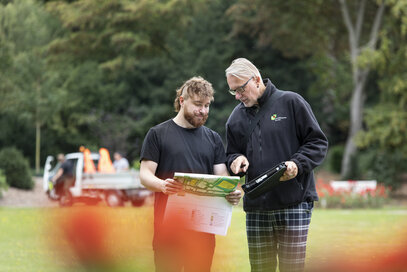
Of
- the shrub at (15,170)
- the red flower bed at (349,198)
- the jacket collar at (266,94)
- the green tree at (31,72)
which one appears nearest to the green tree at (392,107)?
the red flower bed at (349,198)

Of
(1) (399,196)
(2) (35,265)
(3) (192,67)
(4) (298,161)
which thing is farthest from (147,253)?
(3) (192,67)

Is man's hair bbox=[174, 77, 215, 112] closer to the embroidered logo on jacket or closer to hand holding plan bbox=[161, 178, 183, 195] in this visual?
the embroidered logo on jacket

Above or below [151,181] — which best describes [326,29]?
above

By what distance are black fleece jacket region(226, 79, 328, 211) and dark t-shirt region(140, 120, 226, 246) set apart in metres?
0.17

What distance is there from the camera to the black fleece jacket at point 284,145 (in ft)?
11.1

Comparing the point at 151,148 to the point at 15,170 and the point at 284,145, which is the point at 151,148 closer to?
the point at 284,145

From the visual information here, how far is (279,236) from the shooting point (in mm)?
3463

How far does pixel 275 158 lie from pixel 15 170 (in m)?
21.1

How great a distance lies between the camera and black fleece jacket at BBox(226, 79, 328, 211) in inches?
133

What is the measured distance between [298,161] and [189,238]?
187cm

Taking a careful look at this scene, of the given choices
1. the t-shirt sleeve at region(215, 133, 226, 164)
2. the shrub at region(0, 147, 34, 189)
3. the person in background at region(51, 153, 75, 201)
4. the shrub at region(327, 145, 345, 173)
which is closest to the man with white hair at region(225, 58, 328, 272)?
the t-shirt sleeve at region(215, 133, 226, 164)

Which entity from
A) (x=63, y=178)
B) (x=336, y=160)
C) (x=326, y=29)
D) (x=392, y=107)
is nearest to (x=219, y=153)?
(x=63, y=178)

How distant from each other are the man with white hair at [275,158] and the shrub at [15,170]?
815 inches

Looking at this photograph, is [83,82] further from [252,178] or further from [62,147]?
[252,178]
